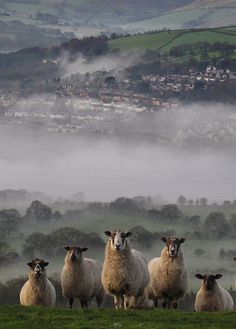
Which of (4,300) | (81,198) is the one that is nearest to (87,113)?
(81,198)

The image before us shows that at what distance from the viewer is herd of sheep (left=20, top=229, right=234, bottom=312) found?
92.7 ft

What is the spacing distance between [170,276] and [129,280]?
5.64ft

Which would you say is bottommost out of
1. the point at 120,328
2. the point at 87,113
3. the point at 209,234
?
the point at 120,328

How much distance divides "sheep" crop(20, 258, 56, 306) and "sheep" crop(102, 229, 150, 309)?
82.0 inches

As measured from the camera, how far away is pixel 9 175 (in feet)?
620

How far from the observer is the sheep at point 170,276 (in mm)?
29125

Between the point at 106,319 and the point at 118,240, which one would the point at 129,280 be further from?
the point at 106,319

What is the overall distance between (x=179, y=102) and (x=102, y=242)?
12694 centimetres

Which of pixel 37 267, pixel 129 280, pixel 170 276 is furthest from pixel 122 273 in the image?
pixel 37 267

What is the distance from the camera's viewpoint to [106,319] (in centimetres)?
2456

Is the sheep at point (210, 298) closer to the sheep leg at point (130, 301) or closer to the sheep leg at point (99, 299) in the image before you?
the sheep leg at point (130, 301)

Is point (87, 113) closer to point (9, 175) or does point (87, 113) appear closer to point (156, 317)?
point (9, 175)

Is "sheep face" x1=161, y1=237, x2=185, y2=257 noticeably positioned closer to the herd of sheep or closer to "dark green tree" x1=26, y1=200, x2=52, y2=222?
the herd of sheep

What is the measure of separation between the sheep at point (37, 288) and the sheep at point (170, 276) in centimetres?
368
